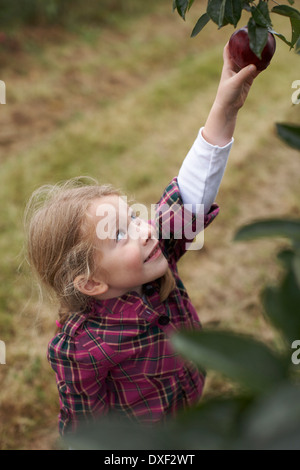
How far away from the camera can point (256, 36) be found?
2.29 ft

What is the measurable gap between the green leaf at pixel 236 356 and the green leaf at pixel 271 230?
10 cm

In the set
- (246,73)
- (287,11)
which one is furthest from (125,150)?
(287,11)

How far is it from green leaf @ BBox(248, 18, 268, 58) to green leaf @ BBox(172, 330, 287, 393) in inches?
19.0

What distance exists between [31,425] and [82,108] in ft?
9.60

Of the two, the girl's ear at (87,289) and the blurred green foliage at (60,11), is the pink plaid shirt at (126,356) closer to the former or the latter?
the girl's ear at (87,289)

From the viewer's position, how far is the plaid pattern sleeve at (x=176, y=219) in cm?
109

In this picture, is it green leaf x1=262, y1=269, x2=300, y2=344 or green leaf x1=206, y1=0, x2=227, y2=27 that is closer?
green leaf x1=262, y1=269, x2=300, y2=344

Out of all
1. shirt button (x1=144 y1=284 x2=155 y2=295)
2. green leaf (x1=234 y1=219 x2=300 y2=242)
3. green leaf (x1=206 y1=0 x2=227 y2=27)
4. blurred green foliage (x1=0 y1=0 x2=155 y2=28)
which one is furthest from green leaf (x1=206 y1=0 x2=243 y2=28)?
blurred green foliage (x1=0 y1=0 x2=155 y2=28)

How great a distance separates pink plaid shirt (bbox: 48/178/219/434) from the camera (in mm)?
1048

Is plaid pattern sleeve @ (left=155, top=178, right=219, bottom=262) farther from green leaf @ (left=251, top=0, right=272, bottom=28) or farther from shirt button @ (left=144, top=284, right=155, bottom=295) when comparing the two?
green leaf @ (left=251, top=0, right=272, bottom=28)

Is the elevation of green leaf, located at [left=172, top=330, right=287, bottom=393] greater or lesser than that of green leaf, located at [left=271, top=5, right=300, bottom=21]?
lesser

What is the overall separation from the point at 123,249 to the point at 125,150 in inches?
98.7
